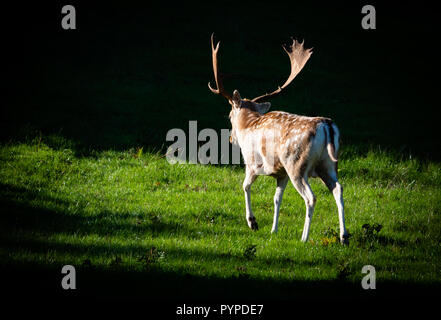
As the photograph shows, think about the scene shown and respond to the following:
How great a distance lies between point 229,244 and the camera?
656cm

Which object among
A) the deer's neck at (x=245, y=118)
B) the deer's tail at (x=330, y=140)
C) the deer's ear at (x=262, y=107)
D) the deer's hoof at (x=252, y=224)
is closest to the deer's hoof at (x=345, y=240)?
the deer's tail at (x=330, y=140)

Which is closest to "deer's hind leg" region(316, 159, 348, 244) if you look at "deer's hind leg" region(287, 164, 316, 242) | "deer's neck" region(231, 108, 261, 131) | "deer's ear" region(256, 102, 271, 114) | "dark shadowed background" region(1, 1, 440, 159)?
"deer's hind leg" region(287, 164, 316, 242)

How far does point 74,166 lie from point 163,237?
3.74 m

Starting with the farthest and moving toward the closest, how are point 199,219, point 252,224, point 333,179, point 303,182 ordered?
1. point 199,219
2. point 252,224
3. point 333,179
4. point 303,182

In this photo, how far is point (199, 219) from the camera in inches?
300

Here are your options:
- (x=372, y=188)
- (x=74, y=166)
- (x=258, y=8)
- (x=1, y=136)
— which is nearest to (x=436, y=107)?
(x=372, y=188)

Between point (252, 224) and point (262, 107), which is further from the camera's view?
point (262, 107)

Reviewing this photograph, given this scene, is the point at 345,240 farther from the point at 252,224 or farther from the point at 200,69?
the point at 200,69

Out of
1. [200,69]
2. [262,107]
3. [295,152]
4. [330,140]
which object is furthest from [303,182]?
[200,69]

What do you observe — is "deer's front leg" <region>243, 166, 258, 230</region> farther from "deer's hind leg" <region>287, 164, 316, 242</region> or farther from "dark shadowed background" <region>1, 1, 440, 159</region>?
"dark shadowed background" <region>1, 1, 440, 159</region>

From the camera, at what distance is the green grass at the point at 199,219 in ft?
19.1

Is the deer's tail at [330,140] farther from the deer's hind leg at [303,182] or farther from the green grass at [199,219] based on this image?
the green grass at [199,219]

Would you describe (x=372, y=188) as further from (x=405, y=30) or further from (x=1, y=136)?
(x=405, y=30)
